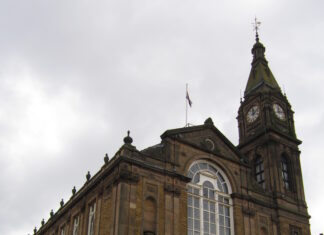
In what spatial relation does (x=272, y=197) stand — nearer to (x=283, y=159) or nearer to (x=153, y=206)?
(x=283, y=159)

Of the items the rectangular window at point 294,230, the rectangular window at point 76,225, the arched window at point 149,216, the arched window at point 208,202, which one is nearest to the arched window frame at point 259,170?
the rectangular window at point 294,230

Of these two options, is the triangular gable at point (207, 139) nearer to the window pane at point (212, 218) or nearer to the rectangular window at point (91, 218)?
the window pane at point (212, 218)

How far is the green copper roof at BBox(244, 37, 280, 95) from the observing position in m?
44.0

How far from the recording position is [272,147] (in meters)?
38.9

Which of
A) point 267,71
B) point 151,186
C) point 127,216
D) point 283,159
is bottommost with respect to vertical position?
point 127,216

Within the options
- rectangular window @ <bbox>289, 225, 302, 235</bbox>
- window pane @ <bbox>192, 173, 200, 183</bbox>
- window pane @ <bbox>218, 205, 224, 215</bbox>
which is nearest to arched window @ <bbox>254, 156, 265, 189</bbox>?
rectangular window @ <bbox>289, 225, 302, 235</bbox>

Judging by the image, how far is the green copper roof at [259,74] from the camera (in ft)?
144

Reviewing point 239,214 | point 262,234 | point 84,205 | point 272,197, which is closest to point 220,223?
point 239,214

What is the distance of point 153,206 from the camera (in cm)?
2867

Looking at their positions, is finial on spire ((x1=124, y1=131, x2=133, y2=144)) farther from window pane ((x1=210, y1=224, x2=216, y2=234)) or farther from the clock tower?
the clock tower

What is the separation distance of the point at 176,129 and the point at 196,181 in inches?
147

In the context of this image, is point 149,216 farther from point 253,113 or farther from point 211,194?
point 253,113

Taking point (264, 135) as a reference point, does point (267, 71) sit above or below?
above

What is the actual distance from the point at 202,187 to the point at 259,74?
17.2 metres
